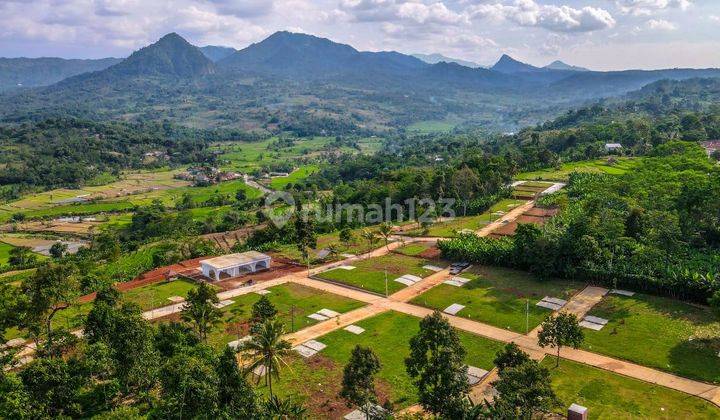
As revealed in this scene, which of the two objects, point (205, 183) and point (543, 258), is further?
point (205, 183)

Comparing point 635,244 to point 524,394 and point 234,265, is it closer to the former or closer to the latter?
point 524,394

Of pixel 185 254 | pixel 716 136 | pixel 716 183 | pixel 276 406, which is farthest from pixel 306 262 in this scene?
pixel 716 136

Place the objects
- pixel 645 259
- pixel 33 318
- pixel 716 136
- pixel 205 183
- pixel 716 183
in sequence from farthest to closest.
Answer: pixel 205 183 → pixel 716 136 → pixel 716 183 → pixel 645 259 → pixel 33 318

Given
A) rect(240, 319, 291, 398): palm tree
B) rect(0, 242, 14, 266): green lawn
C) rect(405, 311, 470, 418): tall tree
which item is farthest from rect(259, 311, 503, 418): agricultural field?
rect(0, 242, 14, 266): green lawn

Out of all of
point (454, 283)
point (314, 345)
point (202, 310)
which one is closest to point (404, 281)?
point (454, 283)

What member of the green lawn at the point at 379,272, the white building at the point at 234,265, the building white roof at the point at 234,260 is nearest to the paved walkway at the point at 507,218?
the green lawn at the point at 379,272

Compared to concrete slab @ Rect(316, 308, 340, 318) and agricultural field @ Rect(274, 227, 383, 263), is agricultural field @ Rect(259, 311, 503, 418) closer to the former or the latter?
concrete slab @ Rect(316, 308, 340, 318)

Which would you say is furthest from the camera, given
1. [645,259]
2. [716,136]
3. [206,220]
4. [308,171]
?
[308,171]

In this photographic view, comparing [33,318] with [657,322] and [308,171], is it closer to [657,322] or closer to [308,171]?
[657,322]
